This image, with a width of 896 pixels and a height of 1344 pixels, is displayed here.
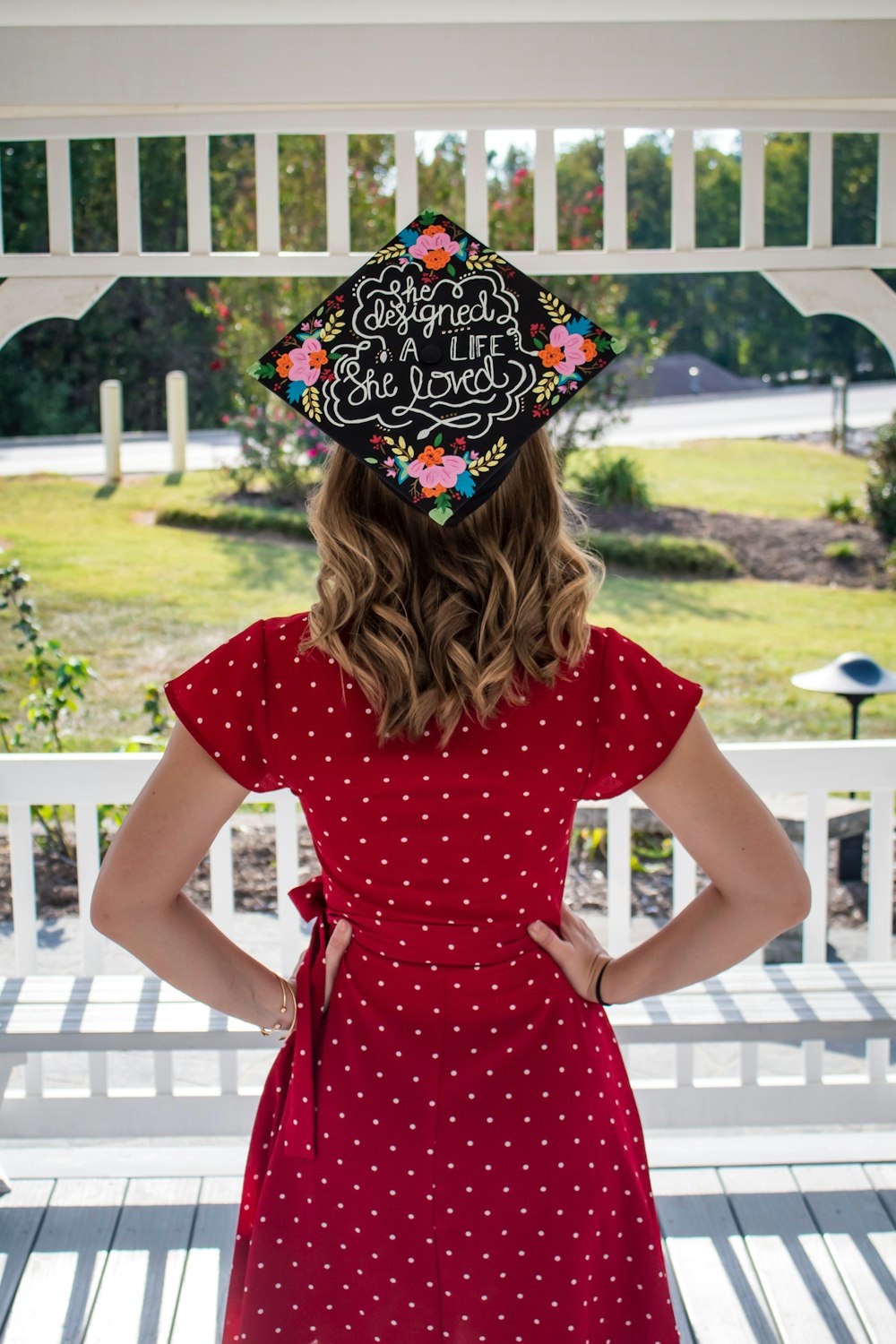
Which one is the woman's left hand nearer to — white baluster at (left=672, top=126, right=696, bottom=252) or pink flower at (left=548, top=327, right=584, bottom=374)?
pink flower at (left=548, top=327, right=584, bottom=374)

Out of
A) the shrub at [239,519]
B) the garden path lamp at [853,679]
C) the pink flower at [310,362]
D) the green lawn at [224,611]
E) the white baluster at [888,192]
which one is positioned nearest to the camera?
the pink flower at [310,362]

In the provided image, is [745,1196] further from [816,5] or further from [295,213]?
[295,213]

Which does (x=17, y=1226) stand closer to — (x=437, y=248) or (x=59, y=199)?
(x=59, y=199)

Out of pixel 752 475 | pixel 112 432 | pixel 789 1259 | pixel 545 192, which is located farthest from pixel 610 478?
pixel 789 1259

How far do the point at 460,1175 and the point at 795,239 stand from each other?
47.8 ft

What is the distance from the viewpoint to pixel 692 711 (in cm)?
131

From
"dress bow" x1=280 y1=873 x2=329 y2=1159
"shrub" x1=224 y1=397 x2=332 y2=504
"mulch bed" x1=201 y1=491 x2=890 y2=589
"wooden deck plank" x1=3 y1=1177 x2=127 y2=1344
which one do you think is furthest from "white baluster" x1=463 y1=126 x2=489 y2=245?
"mulch bed" x1=201 y1=491 x2=890 y2=589

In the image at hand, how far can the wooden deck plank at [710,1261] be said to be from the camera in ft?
7.68

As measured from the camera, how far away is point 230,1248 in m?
2.55

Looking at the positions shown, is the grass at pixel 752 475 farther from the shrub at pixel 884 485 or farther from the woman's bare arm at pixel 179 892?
the woman's bare arm at pixel 179 892

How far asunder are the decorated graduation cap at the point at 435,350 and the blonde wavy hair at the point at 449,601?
0.05 metres

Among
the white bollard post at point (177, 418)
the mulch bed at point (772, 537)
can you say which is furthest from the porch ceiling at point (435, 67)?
the white bollard post at point (177, 418)

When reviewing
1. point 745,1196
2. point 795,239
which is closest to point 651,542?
Answer: point 795,239

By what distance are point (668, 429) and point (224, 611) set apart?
22.2 feet
